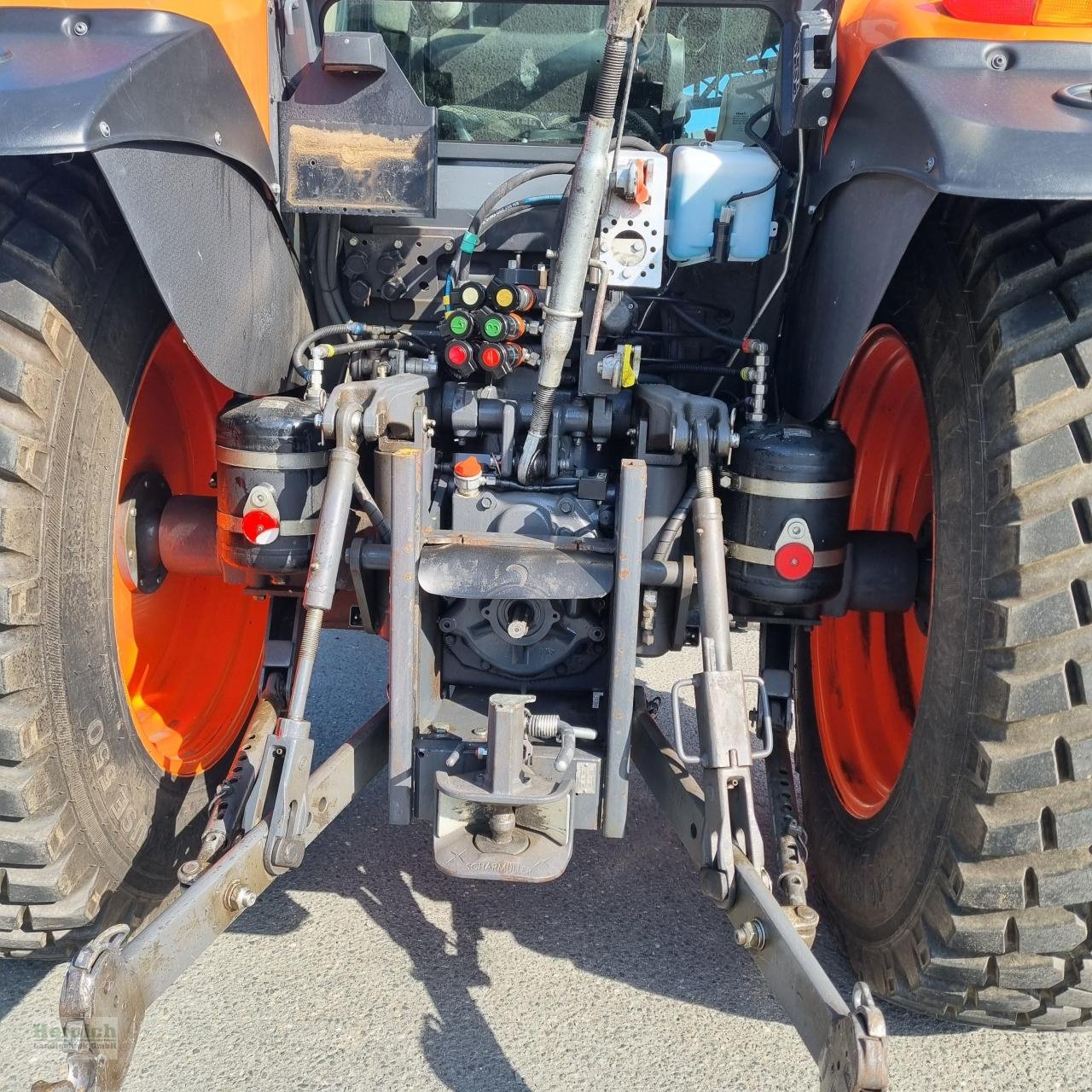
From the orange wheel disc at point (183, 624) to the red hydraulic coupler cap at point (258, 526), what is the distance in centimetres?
33

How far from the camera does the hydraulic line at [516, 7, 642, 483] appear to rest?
1.83 m

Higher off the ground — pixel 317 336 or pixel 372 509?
pixel 317 336

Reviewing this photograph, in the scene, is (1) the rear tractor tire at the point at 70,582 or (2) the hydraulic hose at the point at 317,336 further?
(2) the hydraulic hose at the point at 317,336

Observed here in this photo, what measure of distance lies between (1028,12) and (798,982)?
1.56m

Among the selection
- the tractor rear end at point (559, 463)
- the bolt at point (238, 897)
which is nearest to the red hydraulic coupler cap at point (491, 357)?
the tractor rear end at point (559, 463)

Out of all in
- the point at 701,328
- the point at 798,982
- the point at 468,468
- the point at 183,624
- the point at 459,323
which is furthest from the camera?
the point at 183,624

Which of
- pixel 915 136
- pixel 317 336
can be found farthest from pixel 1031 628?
pixel 317 336

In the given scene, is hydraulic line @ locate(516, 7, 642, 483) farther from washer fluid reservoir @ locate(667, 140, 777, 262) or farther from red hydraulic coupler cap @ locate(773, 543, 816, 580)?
red hydraulic coupler cap @ locate(773, 543, 816, 580)

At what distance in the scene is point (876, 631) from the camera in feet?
8.52

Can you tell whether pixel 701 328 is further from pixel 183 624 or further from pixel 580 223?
pixel 183 624

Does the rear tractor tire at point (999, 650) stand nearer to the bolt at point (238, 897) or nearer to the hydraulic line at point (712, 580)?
the hydraulic line at point (712, 580)

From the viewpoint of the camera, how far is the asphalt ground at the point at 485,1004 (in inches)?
75.6

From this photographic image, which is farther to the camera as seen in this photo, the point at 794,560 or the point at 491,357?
the point at 491,357

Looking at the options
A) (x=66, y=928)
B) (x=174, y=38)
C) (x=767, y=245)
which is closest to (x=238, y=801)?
(x=66, y=928)
